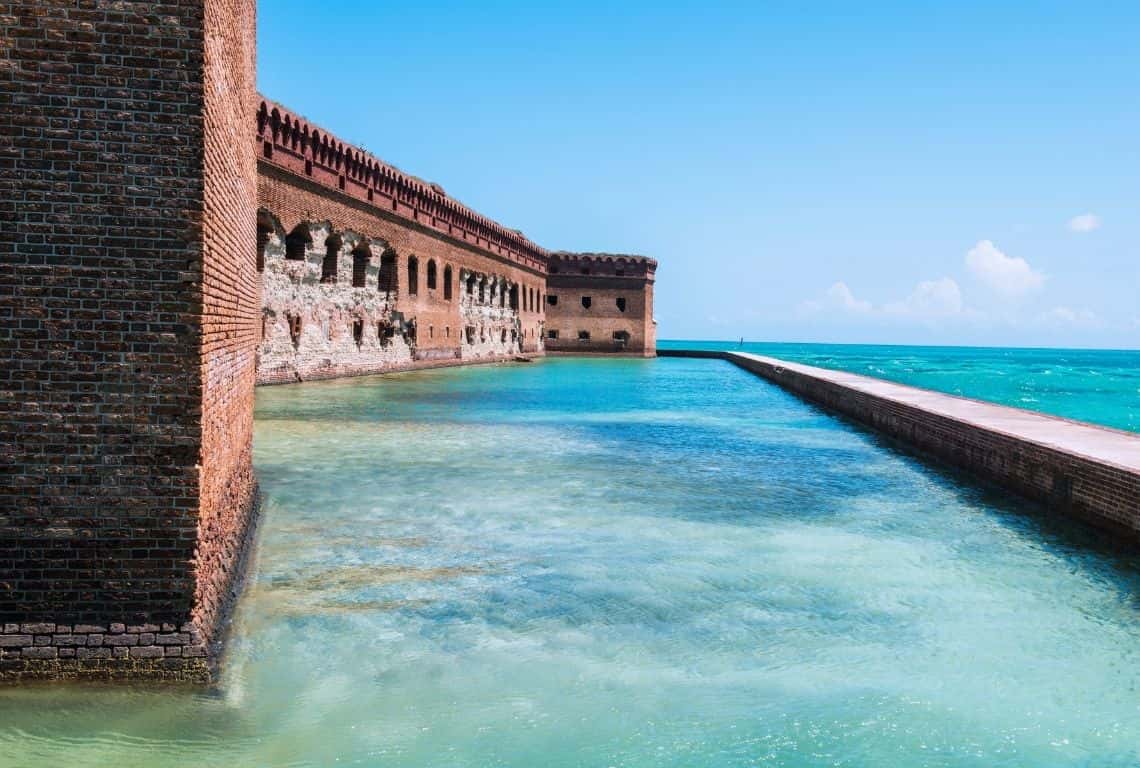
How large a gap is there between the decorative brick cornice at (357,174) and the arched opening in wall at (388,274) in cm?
130

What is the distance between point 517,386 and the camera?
2386 cm

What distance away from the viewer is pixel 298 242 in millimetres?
21875

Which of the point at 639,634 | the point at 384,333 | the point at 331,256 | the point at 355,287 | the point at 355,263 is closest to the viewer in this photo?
the point at 639,634

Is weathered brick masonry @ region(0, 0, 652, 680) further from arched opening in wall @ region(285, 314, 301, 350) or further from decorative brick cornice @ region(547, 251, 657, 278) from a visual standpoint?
decorative brick cornice @ region(547, 251, 657, 278)

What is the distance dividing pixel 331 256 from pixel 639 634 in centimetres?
2035

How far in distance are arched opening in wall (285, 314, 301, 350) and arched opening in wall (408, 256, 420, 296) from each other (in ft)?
25.3

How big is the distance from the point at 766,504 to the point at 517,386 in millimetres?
15856

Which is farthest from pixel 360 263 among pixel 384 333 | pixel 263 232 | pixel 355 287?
pixel 263 232

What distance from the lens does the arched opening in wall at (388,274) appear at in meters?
26.9

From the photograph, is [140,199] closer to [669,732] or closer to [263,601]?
[263,601]

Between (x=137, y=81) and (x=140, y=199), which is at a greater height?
(x=137, y=81)

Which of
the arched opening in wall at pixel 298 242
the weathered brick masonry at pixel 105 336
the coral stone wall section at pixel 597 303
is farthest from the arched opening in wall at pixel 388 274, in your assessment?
the weathered brick masonry at pixel 105 336

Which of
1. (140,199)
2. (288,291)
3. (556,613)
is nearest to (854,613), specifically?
(556,613)

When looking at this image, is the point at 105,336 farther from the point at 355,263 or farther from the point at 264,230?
the point at 355,263
